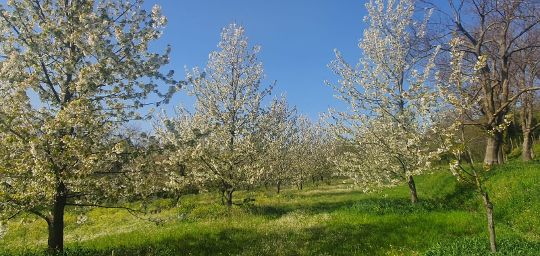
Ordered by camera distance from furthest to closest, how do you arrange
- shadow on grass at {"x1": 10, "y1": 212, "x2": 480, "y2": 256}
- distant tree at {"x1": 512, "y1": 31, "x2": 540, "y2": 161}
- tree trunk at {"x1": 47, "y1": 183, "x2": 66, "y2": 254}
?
distant tree at {"x1": 512, "y1": 31, "x2": 540, "y2": 161} < shadow on grass at {"x1": 10, "y1": 212, "x2": 480, "y2": 256} < tree trunk at {"x1": 47, "y1": 183, "x2": 66, "y2": 254}

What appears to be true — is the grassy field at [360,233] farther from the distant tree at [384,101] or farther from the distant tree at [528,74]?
the distant tree at [528,74]

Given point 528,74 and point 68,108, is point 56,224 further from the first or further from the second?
point 528,74

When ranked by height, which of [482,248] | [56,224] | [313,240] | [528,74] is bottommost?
[313,240]

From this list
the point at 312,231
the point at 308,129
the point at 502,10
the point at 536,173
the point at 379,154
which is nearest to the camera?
the point at 312,231

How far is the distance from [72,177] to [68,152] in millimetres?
727

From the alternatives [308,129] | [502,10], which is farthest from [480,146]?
[502,10]

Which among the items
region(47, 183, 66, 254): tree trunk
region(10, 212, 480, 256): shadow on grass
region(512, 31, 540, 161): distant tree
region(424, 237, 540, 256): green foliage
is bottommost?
region(10, 212, 480, 256): shadow on grass

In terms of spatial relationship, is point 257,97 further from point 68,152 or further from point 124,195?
point 68,152

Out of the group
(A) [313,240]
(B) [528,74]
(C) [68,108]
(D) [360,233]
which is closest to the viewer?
(C) [68,108]

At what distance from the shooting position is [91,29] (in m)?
10.8

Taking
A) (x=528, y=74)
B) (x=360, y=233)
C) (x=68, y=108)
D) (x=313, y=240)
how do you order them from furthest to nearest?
(x=528, y=74)
(x=360, y=233)
(x=313, y=240)
(x=68, y=108)

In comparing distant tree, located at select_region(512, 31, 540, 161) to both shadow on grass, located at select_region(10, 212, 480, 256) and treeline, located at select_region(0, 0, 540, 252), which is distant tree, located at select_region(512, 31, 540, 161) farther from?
shadow on grass, located at select_region(10, 212, 480, 256)

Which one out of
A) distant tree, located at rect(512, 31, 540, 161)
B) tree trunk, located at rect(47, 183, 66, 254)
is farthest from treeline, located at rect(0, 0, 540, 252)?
distant tree, located at rect(512, 31, 540, 161)

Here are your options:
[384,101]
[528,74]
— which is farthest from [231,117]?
[528,74]
